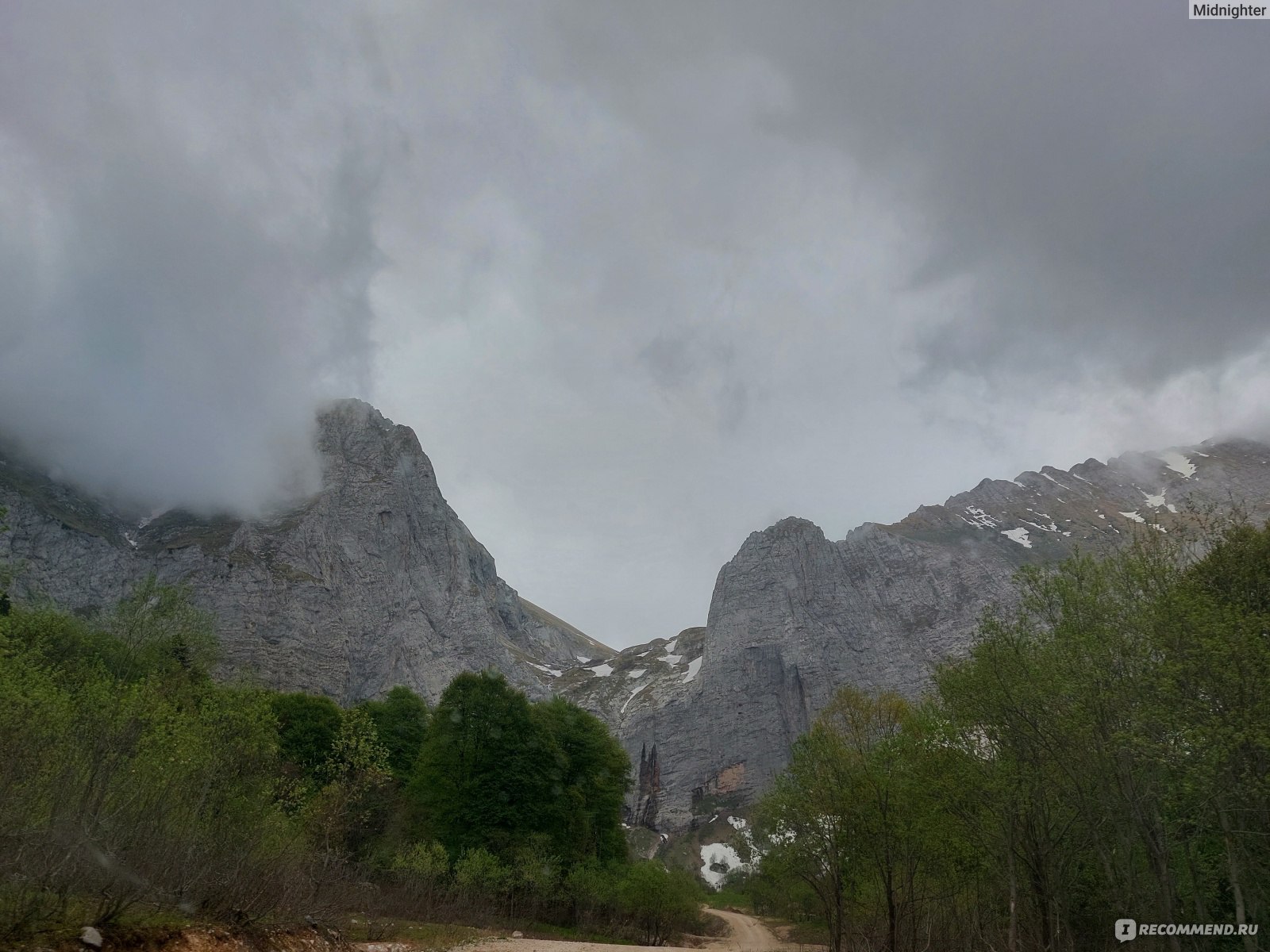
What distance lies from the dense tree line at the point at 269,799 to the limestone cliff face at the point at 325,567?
67724 mm

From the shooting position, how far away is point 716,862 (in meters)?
127

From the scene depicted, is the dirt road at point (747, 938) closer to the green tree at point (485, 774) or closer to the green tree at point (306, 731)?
the green tree at point (485, 774)

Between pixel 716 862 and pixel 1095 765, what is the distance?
12585 centimetres

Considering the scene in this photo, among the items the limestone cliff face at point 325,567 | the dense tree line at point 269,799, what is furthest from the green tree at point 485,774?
the limestone cliff face at point 325,567

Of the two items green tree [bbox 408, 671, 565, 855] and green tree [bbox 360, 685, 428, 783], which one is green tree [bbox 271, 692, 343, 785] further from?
green tree [bbox 408, 671, 565, 855]

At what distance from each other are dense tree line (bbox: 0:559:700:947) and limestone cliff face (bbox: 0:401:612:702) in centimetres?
6772

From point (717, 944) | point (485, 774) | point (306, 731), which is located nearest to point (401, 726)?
point (306, 731)

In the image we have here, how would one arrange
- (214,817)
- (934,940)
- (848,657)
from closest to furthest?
1. (214,817)
2. (934,940)
3. (848,657)

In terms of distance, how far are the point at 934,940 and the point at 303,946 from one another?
92.0ft

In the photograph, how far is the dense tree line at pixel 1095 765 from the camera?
1427cm

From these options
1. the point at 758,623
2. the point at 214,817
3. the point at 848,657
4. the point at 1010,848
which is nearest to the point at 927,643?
the point at 848,657

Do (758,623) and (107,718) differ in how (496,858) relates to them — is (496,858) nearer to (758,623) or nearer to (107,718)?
(107,718)

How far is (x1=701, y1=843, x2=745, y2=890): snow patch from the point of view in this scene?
121125 millimetres

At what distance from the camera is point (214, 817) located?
18984mm
